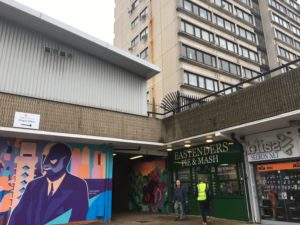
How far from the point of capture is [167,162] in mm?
16266

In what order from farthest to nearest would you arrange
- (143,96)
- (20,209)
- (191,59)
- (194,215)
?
1. (191,59)
2. (143,96)
3. (194,215)
4. (20,209)

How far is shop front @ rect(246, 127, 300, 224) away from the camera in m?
10.5

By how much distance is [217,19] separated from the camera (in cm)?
3175

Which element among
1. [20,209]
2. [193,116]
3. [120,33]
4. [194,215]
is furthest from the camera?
[120,33]

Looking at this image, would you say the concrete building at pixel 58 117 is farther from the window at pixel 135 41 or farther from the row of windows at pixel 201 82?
the window at pixel 135 41

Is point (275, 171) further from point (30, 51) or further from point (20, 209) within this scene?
point (30, 51)

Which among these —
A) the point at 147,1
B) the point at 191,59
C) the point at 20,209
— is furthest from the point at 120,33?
the point at 20,209

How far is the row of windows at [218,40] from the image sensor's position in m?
28.5

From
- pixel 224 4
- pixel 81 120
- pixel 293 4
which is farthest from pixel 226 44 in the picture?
pixel 81 120

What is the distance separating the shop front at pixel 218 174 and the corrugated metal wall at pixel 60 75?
3.91m

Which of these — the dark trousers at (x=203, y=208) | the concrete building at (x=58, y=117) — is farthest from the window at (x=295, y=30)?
the dark trousers at (x=203, y=208)

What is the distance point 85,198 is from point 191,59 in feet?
61.3

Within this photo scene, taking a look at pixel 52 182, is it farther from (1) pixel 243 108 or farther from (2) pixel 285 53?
(2) pixel 285 53

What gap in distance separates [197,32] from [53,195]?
2323 centimetres
